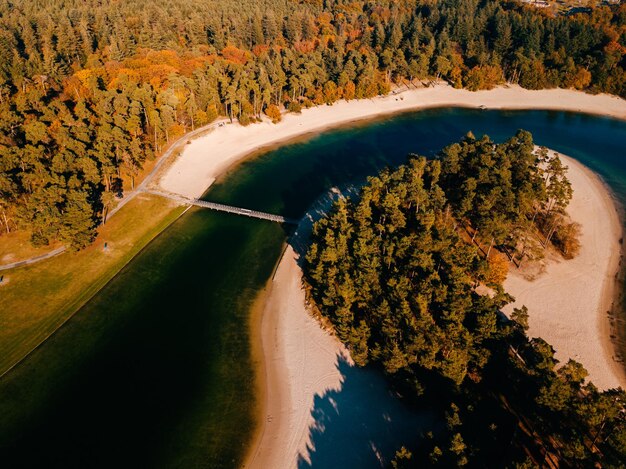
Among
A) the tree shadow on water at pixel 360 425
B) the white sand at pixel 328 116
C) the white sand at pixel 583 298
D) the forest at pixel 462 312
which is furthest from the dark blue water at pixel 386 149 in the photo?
the tree shadow on water at pixel 360 425

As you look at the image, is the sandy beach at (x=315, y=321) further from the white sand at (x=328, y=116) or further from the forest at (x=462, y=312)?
the forest at (x=462, y=312)

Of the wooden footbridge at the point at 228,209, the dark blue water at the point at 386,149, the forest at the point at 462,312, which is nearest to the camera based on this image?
the forest at the point at 462,312

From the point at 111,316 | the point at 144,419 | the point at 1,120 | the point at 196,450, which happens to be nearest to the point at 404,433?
the point at 196,450

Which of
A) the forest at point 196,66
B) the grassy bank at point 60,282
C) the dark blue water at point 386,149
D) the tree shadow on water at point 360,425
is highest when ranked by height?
the forest at point 196,66

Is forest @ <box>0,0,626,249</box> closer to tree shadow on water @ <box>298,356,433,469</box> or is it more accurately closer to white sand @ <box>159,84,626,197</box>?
white sand @ <box>159,84,626,197</box>

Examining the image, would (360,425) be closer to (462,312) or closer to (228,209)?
(462,312)

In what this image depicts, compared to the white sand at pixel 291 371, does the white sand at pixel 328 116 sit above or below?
above

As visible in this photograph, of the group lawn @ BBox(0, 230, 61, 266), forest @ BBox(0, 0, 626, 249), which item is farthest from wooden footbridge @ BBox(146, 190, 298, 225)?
lawn @ BBox(0, 230, 61, 266)

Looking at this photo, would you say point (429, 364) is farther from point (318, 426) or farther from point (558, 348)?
point (558, 348)
